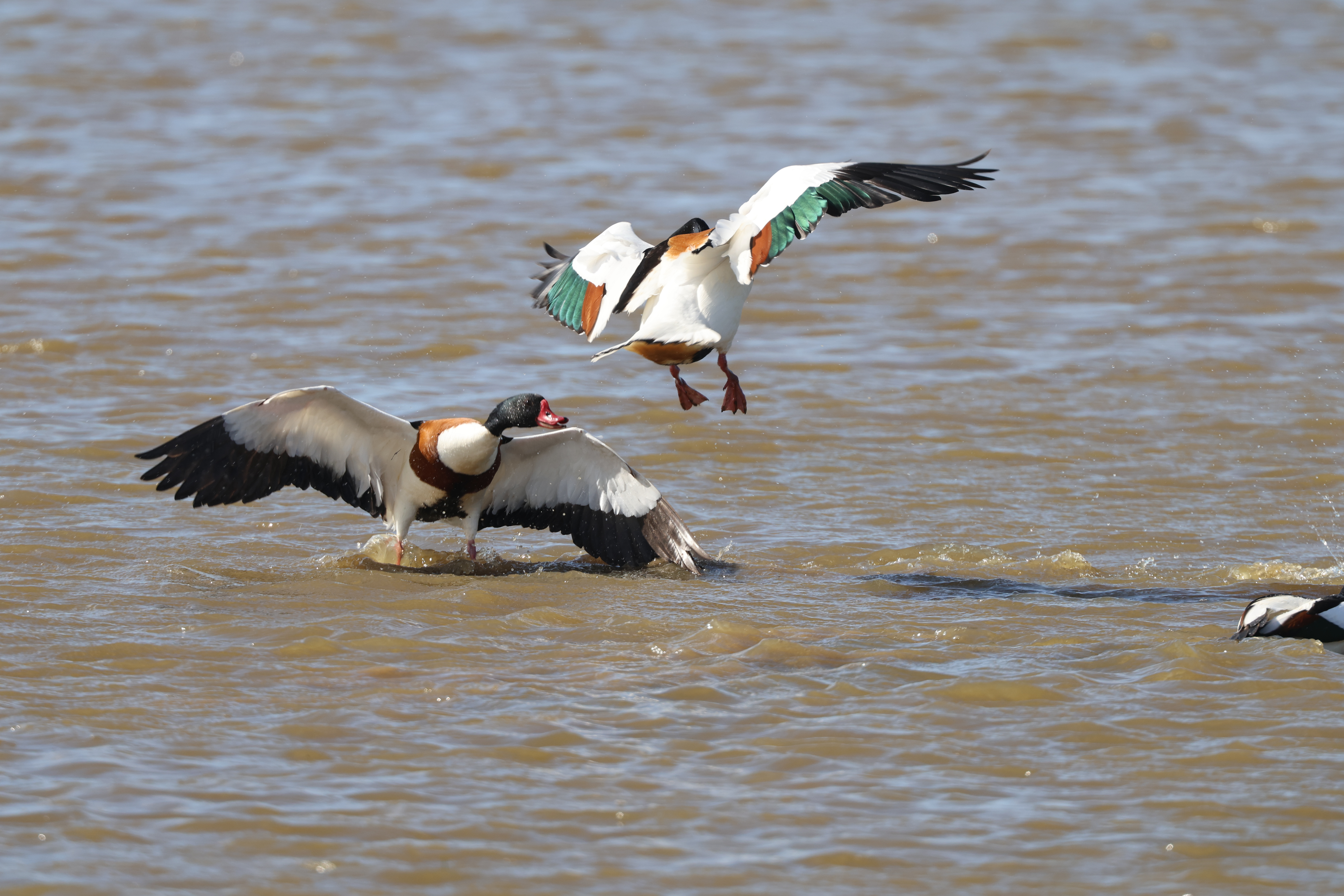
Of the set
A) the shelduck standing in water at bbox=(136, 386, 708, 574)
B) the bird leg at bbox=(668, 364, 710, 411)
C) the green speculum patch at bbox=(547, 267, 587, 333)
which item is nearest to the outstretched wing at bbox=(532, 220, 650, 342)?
the green speculum patch at bbox=(547, 267, 587, 333)

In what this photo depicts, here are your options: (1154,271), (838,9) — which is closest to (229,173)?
(1154,271)

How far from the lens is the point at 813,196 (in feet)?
22.1

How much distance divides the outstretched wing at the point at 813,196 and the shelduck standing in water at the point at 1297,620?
1.88 meters

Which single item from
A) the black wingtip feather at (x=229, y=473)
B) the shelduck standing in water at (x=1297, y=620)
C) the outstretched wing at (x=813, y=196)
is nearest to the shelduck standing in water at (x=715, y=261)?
the outstretched wing at (x=813, y=196)

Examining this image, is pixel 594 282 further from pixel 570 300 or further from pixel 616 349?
pixel 616 349

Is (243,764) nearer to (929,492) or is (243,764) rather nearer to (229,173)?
(929,492)

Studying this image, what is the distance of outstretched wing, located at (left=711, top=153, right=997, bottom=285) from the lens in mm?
6652

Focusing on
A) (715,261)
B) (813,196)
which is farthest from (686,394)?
(813,196)

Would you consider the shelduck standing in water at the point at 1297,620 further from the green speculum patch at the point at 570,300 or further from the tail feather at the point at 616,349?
the green speculum patch at the point at 570,300

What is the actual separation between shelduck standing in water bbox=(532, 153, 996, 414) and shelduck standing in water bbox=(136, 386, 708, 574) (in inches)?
19.7

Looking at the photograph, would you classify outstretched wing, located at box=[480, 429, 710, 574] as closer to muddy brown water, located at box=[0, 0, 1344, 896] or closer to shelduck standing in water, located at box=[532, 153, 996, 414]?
muddy brown water, located at box=[0, 0, 1344, 896]

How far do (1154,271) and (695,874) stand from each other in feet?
28.6

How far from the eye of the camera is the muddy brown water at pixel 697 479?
4.86 metres

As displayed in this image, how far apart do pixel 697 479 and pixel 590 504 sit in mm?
1483
